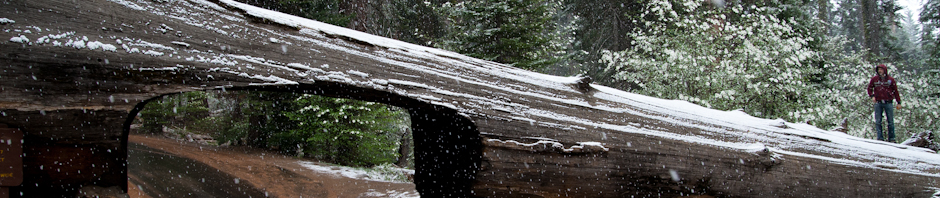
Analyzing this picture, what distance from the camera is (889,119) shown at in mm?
7969

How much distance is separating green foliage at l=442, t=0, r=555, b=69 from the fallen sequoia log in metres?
6.00

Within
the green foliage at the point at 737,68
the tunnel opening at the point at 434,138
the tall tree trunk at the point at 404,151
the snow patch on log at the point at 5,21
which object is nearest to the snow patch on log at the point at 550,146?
the tunnel opening at the point at 434,138

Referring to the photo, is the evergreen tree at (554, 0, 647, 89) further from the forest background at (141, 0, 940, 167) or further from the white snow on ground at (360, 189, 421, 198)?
the white snow on ground at (360, 189, 421, 198)

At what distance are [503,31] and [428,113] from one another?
6620mm

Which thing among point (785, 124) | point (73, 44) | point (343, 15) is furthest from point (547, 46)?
point (73, 44)

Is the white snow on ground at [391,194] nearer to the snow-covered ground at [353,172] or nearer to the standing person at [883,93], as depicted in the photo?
the snow-covered ground at [353,172]

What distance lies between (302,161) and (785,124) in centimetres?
927

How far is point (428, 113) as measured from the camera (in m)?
3.51

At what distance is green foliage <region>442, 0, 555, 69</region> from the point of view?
9656mm

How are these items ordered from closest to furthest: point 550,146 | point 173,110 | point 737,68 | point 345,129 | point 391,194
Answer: point 550,146
point 391,194
point 345,129
point 737,68
point 173,110

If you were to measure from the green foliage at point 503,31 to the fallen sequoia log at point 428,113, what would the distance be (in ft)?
19.7

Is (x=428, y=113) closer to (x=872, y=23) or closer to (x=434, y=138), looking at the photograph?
(x=434, y=138)

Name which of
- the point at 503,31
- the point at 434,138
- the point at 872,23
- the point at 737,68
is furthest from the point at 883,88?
the point at 872,23

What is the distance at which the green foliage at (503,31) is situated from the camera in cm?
966
